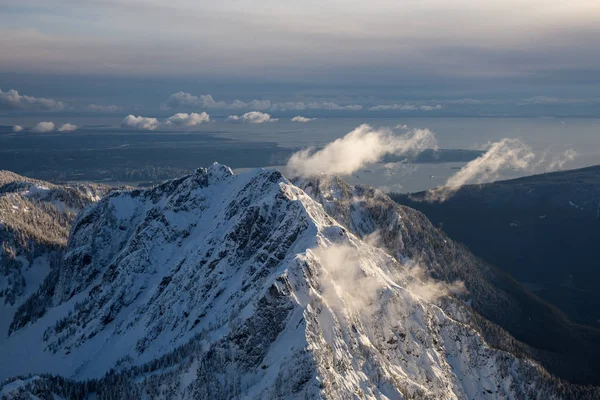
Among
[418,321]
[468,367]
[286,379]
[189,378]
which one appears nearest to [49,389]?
[189,378]

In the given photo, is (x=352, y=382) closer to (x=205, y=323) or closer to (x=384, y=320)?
(x=384, y=320)

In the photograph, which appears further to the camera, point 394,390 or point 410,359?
point 410,359

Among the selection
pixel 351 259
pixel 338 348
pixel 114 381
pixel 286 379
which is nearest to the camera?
pixel 286 379

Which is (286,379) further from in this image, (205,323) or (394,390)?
(205,323)

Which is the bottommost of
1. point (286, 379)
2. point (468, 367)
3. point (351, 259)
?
point (468, 367)

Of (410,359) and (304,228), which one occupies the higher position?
(304,228)

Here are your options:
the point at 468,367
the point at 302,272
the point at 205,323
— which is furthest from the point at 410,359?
the point at 205,323

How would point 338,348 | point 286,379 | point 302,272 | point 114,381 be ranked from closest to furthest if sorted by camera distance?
1. point 286,379
2. point 338,348
3. point 302,272
4. point 114,381

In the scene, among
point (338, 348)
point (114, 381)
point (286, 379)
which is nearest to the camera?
point (286, 379)

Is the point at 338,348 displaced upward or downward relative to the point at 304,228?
downward
